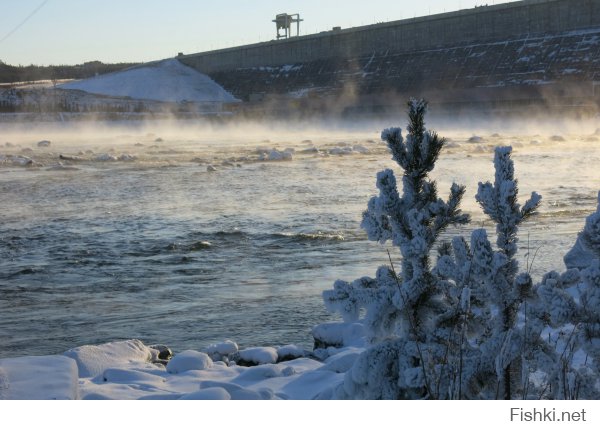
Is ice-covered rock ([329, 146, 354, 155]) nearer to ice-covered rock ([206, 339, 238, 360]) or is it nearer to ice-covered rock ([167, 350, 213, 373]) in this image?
ice-covered rock ([206, 339, 238, 360])

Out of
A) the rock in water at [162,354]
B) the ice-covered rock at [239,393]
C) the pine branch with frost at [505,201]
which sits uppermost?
the pine branch with frost at [505,201]

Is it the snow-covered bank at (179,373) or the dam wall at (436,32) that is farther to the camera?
the dam wall at (436,32)

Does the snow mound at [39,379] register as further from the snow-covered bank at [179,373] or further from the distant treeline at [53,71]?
the distant treeline at [53,71]

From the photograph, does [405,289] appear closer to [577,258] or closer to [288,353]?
[288,353]

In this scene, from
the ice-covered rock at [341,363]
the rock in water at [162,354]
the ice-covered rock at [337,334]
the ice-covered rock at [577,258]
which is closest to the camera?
the ice-covered rock at [341,363]

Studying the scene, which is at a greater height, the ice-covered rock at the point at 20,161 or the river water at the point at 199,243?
the ice-covered rock at the point at 20,161

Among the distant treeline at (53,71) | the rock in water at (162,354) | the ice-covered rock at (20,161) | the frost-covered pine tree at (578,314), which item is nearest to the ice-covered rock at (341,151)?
the ice-covered rock at (20,161)

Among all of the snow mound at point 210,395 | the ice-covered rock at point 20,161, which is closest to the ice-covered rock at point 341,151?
the ice-covered rock at point 20,161

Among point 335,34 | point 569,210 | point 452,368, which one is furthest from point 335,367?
point 335,34

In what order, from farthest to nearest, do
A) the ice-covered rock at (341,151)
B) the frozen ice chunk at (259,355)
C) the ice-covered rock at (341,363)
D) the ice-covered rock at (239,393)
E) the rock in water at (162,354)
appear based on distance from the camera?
the ice-covered rock at (341,151), the rock in water at (162,354), the frozen ice chunk at (259,355), the ice-covered rock at (341,363), the ice-covered rock at (239,393)

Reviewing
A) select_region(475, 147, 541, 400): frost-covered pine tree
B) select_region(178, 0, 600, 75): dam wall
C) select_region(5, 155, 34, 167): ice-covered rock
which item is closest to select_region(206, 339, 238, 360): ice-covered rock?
select_region(475, 147, 541, 400): frost-covered pine tree

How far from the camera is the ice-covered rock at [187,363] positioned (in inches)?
173

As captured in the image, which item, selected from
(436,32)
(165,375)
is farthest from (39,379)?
(436,32)

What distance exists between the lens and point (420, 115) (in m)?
2.88
